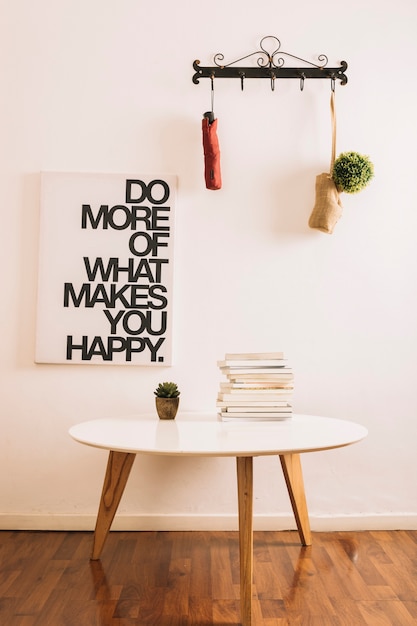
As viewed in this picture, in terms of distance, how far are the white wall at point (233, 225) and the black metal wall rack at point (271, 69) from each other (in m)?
0.04

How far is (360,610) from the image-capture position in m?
1.83

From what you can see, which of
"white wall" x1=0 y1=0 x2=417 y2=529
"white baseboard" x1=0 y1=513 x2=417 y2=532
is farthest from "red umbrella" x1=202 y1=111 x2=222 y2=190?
"white baseboard" x1=0 y1=513 x2=417 y2=532

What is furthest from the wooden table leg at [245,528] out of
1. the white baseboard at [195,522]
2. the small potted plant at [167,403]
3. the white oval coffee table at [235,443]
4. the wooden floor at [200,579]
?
the white baseboard at [195,522]

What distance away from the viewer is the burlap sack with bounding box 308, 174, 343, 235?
2.49 m

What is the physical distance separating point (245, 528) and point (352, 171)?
1.42m

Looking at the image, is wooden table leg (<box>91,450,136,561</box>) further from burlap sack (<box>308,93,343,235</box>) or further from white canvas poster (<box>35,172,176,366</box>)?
burlap sack (<box>308,93,343,235</box>)

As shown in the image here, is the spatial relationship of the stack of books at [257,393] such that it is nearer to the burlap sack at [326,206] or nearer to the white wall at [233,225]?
the white wall at [233,225]

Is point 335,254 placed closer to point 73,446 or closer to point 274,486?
point 274,486

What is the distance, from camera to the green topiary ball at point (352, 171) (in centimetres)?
245

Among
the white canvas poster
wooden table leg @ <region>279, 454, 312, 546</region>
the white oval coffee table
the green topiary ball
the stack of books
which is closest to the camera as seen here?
the white oval coffee table

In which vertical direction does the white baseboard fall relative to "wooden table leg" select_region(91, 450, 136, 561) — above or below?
below

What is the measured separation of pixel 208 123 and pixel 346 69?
2.11 ft

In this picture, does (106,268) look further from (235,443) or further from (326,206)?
(235,443)

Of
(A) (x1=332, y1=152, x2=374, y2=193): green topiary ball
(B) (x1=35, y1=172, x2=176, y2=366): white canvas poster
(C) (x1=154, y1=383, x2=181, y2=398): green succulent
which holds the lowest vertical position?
(C) (x1=154, y1=383, x2=181, y2=398): green succulent
